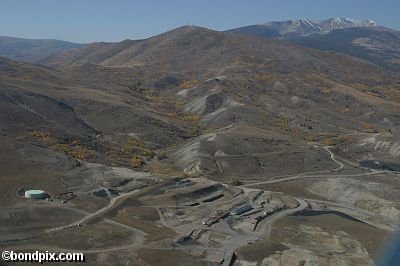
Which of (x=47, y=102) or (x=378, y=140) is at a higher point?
(x=47, y=102)

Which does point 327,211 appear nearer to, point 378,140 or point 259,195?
point 259,195

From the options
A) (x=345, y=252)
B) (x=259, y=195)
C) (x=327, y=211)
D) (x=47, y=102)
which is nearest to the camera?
(x=345, y=252)

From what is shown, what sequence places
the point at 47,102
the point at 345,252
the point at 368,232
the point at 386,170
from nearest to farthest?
the point at 345,252 < the point at 368,232 < the point at 386,170 < the point at 47,102

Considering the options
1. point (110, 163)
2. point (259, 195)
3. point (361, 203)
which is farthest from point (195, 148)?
point (361, 203)

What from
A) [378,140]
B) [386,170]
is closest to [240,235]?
[386,170]

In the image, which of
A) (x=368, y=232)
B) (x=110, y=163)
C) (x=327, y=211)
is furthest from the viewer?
(x=110, y=163)

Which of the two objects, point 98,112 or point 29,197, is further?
point 98,112

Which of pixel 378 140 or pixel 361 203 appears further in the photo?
pixel 378 140

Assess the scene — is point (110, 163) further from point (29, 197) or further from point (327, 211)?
point (327, 211)

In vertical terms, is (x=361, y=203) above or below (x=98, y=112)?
below
